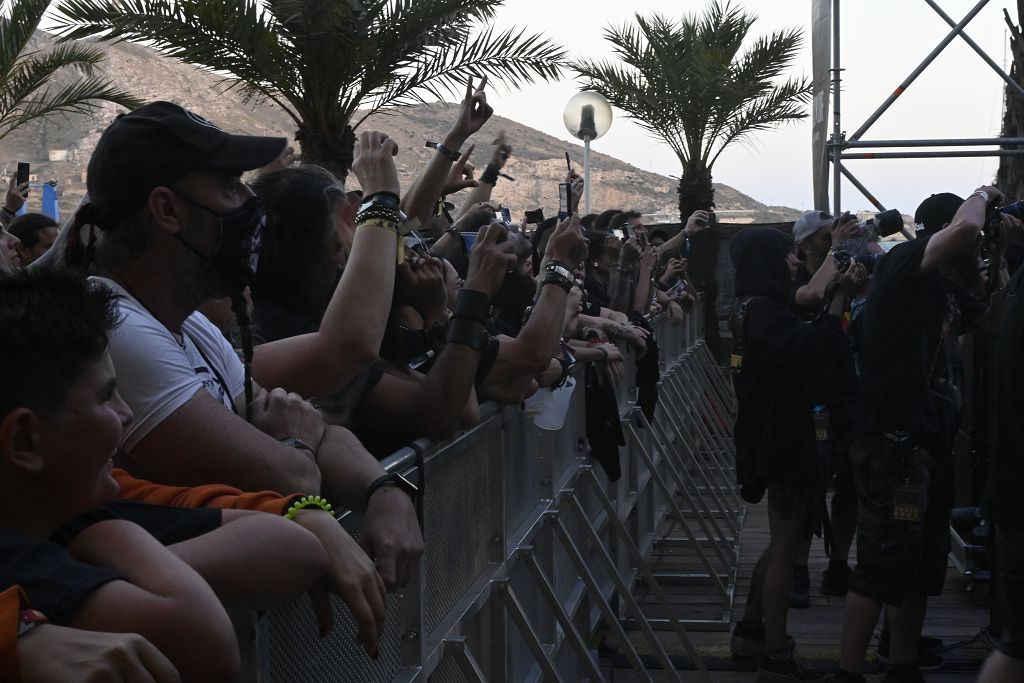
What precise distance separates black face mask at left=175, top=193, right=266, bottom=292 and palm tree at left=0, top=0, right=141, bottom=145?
1327cm

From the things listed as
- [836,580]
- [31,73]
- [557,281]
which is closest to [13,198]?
[557,281]

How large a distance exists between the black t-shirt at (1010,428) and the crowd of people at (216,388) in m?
1.37

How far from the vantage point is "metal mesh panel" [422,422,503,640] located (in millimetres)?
2934

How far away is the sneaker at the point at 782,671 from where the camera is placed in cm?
574

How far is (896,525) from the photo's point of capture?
16.9ft

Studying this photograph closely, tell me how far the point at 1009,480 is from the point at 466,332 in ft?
5.70


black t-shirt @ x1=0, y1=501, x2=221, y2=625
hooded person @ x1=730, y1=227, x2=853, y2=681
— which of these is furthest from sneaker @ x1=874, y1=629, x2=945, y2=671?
black t-shirt @ x1=0, y1=501, x2=221, y2=625

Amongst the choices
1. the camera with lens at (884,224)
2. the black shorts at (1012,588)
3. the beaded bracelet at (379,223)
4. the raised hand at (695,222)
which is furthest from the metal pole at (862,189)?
the beaded bracelet at (379,223)

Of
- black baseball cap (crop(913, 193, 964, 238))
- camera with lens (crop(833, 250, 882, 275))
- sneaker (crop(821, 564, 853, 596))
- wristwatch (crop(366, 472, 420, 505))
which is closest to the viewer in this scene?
wristwatch (crop(366, 472, 420, 505))

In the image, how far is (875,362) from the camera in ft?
17.4

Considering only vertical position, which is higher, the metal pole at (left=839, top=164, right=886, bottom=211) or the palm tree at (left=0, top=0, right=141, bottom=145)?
the palm tree at (left=0, top=0, right=141, bottom=145)

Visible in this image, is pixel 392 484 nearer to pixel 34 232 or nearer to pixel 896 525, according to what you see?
pixel 896 525

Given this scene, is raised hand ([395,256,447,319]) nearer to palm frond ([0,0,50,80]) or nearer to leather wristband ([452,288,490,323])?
leather wristband ([452,288,490,323])

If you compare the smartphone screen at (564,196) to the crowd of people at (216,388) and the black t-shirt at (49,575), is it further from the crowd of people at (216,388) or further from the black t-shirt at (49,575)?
the black t-shirt at (49,575)
